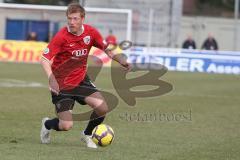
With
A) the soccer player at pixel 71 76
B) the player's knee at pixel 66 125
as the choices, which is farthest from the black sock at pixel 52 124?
the player's knee at pixel 66 125

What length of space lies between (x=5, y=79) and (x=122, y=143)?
1390 centimetres

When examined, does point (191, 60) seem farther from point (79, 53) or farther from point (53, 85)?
point (53, 85)

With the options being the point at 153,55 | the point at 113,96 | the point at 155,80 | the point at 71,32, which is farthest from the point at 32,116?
the point at 153,55

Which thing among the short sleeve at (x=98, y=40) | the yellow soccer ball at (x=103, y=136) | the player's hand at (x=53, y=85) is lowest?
the yellow soccer ball at (x=103, y=136)

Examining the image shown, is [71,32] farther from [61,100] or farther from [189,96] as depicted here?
[189,96]

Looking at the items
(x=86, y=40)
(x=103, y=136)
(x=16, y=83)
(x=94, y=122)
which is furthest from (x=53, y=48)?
(x=16, y=83)

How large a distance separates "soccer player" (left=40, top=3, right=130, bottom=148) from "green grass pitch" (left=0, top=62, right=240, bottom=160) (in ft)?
1.18

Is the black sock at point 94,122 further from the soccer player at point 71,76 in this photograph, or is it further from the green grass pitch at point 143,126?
the green grass pitch at point 143,126

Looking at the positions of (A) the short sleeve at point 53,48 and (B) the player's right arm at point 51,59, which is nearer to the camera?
(B) the player's right arm at point 51,59

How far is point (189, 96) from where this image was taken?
2138 cm

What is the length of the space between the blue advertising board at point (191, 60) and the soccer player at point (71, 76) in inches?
888

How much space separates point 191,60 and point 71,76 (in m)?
23.7

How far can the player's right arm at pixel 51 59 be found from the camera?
1021 centimetres

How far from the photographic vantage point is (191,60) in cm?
3422
